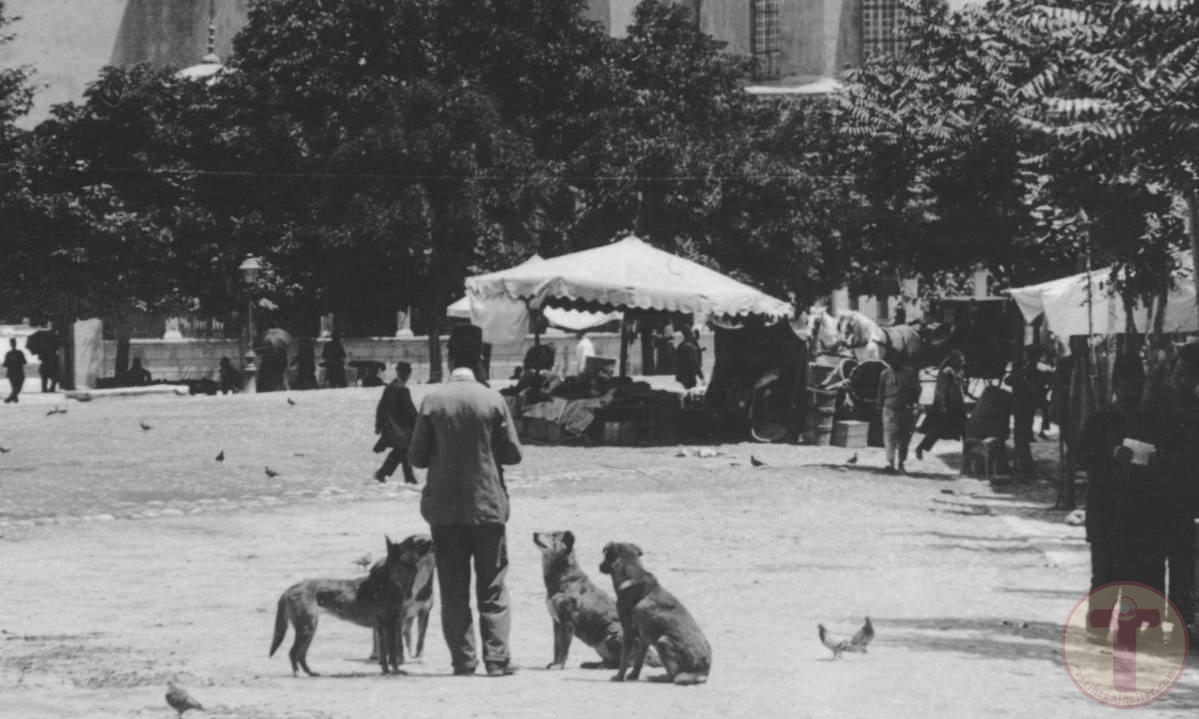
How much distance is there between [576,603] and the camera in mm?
8391

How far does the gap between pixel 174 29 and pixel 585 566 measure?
61.5 m

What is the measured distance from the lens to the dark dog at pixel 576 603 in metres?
8.38

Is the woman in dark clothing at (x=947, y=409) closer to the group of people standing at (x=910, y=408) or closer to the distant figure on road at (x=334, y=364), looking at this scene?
the group of people standing at (x=910, y=408)

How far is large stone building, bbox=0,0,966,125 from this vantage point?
226 feet

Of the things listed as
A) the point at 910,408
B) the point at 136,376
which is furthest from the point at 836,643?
the point at 136,376

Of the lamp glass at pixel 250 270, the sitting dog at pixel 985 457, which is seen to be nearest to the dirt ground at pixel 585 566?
the sitting dog at pixel 985 457

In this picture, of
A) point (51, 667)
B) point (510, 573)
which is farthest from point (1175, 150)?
point (51, 667)

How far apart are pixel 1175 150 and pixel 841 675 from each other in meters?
5.02

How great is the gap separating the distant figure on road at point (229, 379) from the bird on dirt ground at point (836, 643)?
3226 cm

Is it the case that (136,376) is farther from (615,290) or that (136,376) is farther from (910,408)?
A: (910,408)

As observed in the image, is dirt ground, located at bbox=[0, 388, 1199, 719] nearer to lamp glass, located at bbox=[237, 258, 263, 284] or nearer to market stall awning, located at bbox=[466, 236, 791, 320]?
market stall awning, located at bbox=[466, 236, 791, 320]

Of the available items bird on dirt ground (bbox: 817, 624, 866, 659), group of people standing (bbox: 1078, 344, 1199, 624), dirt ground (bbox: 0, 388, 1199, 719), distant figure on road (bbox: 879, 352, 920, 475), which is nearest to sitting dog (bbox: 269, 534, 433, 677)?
dirt ground (bbox: 0, 388, 1199, 719)

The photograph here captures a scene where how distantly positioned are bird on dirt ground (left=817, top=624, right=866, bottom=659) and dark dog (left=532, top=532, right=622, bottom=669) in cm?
98

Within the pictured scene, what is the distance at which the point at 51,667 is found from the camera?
8.50m
